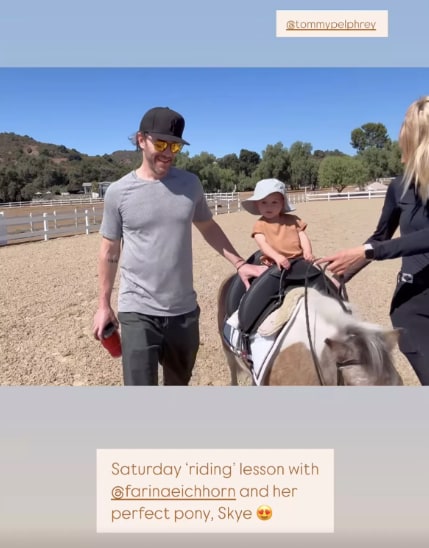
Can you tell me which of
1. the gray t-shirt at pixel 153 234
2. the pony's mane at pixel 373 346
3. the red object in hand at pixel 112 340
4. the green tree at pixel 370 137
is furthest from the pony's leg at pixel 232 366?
the green tree at pixel 370 137

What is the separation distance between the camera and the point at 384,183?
251 centimetres

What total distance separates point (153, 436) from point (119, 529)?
0.34m

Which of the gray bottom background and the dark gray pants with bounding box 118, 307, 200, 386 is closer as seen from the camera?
the gray bottom background

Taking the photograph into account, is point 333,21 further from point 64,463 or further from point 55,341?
point 55,341

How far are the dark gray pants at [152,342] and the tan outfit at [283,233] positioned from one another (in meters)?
0.50

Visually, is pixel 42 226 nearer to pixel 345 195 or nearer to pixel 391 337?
pixel 345 195

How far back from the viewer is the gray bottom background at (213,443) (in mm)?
1787

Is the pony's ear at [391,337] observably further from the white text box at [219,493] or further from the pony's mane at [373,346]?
the white text box at [219,493]

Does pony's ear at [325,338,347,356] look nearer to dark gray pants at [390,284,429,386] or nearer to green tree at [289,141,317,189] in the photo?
dark gray pants at [390,284,429,386]

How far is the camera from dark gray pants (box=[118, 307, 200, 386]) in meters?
2.01

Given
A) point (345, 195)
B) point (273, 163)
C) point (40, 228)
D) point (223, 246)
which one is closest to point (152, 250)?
point (223, 246)

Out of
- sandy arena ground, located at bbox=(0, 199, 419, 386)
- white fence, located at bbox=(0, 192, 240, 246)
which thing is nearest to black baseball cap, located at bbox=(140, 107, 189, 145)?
sandy arena ground, located at bbox=(0, 199, 419, 386)

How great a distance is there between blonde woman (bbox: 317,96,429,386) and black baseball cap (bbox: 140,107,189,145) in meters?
0.81

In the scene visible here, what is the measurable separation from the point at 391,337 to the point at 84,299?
4473mm
